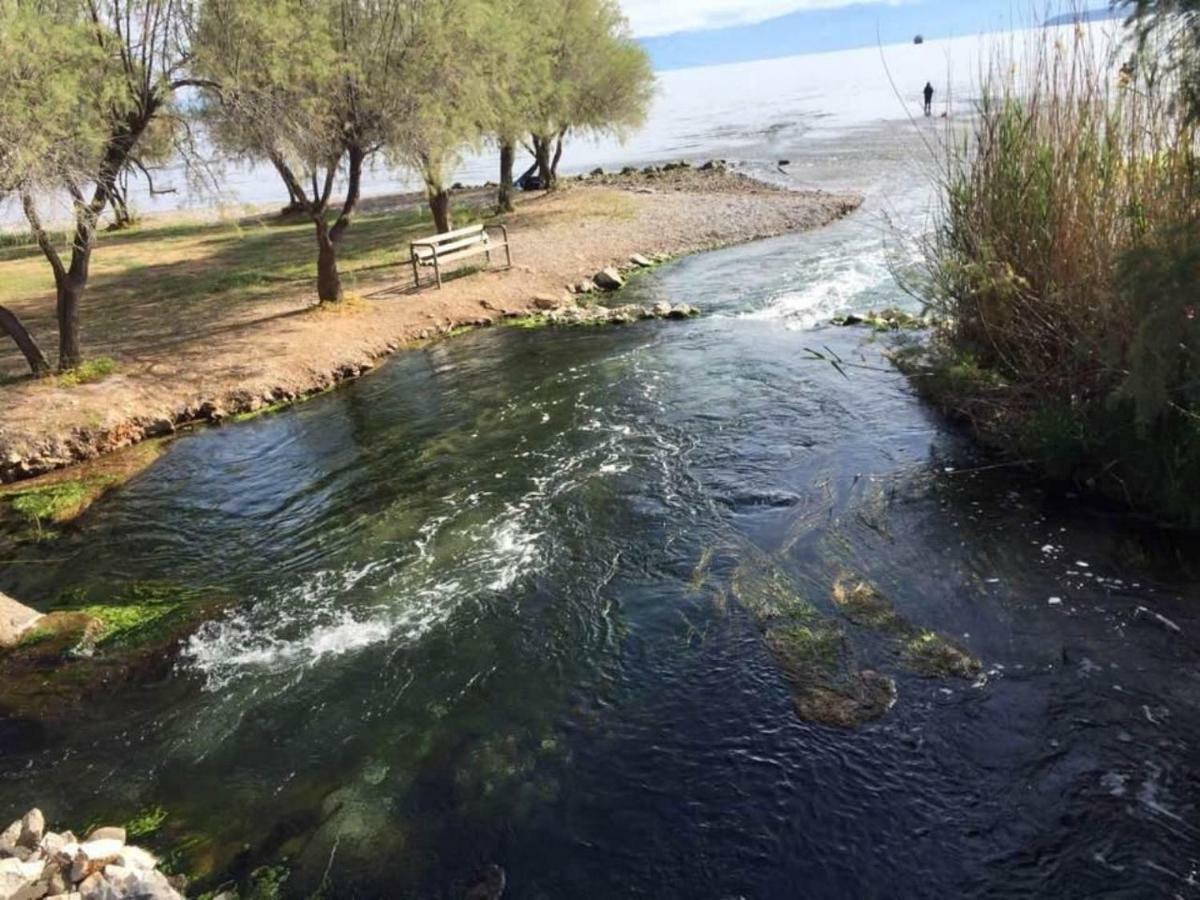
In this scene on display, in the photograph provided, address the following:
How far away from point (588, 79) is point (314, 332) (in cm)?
2270

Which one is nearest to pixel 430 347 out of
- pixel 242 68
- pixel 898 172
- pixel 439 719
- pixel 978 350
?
pixel 242 68

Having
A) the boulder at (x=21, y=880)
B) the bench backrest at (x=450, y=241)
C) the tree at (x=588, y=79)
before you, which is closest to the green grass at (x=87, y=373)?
the bench backrest at (x=450, y=241)

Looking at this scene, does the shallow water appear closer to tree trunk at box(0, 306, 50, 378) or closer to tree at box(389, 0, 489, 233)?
tree trunk at box(0, 306, 50, 378)

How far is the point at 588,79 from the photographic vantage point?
35.6 m

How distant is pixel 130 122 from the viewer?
47.7ft

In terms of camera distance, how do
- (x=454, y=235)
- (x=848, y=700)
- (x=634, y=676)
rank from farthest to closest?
(x=454, y=235)
(x=634, y=676)
(x=848, y=700)

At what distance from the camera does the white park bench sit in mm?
21156

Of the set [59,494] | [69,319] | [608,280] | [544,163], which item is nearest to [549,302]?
[608,280]

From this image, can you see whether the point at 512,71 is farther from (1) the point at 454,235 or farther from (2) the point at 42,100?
(2) the point at 42,100

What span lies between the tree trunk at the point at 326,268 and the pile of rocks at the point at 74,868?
15120 mm

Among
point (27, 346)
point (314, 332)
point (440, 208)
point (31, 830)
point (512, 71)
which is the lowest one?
point (31, 830)

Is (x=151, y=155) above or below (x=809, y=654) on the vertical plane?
above

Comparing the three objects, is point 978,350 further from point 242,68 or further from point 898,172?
point 898,172

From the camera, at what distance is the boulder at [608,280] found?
882 inches
